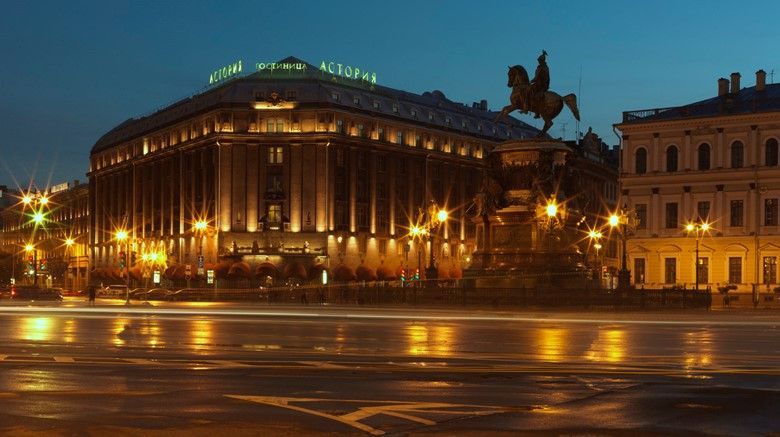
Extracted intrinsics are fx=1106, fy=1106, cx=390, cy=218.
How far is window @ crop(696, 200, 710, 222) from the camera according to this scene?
87.7m

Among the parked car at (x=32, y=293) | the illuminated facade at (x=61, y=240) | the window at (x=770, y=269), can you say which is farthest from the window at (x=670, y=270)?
the illuminated facade at (x=61, y=240)

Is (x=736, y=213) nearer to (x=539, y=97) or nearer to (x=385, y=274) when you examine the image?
(x=539, y=97)

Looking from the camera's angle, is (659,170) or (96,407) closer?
(96,407)

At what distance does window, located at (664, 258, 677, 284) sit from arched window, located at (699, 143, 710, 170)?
7.78 metres

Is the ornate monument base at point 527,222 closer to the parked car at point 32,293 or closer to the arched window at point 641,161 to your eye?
the parked car at point 32,293

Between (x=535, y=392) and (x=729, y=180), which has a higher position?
(x=729, y=180)

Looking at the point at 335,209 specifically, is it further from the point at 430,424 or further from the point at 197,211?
the point at 430,424

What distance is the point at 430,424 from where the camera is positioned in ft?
44.7

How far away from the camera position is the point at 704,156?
289 ft

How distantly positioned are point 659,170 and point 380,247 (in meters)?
40.4

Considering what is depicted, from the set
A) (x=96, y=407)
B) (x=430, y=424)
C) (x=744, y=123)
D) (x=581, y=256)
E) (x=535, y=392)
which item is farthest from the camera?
(x=744, y=123)

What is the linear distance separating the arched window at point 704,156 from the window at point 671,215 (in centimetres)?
381

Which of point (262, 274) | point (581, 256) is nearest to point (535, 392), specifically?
point (581, 256)

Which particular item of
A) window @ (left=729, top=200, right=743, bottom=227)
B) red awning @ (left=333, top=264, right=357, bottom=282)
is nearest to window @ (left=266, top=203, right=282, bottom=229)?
red awning @ (left=333, top=264, right=357, bottom=282)
